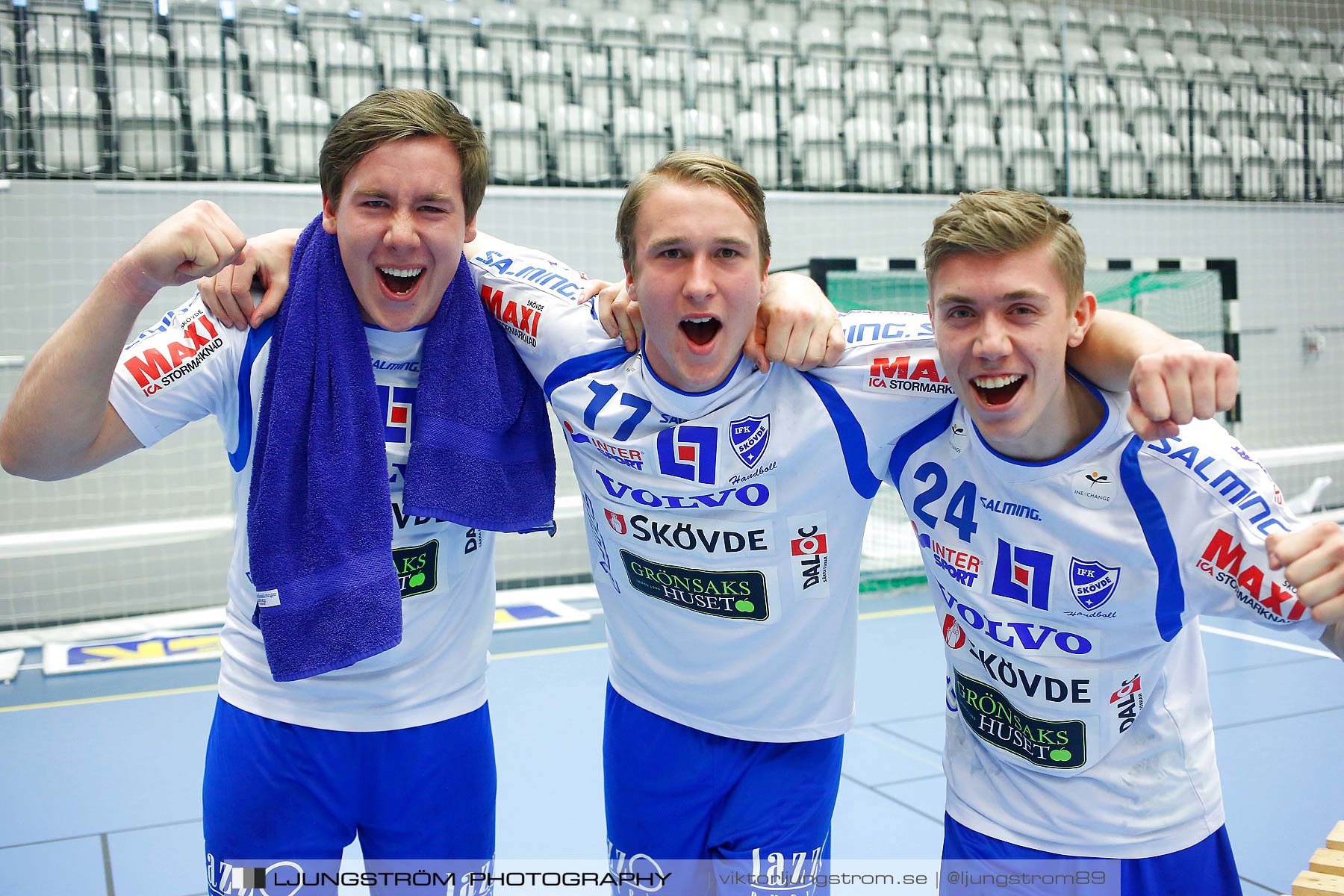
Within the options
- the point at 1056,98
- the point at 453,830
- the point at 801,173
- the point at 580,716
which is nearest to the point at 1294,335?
the point at 1056,98

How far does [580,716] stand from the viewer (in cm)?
530

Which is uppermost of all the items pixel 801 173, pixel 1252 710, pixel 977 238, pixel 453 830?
pixel 801 173

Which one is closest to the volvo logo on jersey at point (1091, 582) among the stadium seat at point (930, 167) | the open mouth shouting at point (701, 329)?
the open mouth shouting at point (701, 329)

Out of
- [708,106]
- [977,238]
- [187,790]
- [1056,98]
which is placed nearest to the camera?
[977,238]

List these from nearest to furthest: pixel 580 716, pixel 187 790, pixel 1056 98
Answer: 1. pixel 187 790
2. pixel 580 716
3. pixel 1056 98

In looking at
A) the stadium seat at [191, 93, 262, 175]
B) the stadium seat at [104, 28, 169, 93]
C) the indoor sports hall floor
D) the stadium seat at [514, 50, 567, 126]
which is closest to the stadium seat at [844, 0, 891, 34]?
the stadium seat at [514, 50, 567, 126]

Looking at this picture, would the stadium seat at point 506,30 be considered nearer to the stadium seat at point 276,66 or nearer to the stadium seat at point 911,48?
the stadium seat at point 276,66

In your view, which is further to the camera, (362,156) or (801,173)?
(801,173)

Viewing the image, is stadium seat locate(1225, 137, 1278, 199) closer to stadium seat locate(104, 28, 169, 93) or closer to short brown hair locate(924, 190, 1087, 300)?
stadium seat locate(104, 28, 169, 93)

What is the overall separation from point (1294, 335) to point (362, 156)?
1232 cm

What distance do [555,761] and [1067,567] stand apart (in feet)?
10.9

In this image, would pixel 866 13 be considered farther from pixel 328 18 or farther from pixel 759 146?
pixel 328 18

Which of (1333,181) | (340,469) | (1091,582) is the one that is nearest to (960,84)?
(1333,181)

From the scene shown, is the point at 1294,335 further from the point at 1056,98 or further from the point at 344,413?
the point at 344,413
